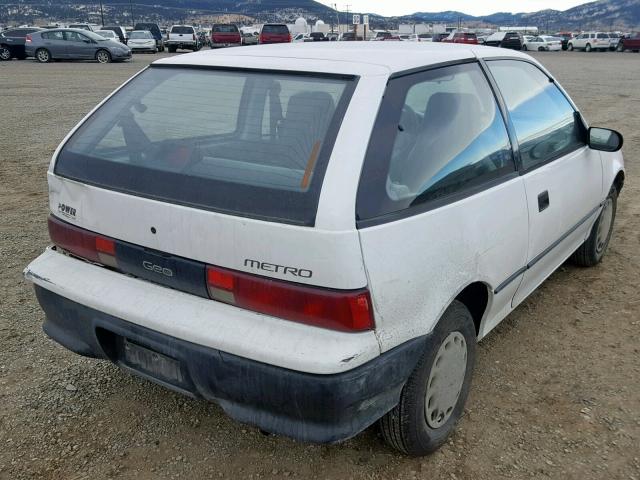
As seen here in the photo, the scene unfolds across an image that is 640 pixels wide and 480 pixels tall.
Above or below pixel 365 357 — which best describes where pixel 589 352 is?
below

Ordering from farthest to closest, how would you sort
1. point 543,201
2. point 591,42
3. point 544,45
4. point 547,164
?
1. point 544,45
2. point 591,42
3. point 547,164
4. point 543,201

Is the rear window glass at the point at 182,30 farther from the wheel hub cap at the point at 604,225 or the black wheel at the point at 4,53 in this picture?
the wheel hub cap at the point at 604,225

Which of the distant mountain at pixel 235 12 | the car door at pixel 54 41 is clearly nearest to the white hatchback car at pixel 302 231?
the car door at pixel 54 41

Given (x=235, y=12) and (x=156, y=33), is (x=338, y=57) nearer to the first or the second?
(x=156, y=33)

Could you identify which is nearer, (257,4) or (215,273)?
(215,273)

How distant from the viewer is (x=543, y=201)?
3023mm

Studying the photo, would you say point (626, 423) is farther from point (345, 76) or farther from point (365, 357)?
point (345, 76)

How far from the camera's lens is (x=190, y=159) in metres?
2.32

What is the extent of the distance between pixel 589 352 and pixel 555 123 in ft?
4.34

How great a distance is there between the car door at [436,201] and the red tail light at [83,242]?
1.09 metres

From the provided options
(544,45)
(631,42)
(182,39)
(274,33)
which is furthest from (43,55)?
(631,42)

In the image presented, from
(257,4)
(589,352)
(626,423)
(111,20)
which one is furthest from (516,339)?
(257,4)

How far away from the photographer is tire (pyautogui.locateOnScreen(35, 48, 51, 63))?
84.1 ft

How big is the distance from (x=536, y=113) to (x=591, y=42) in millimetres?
46196
